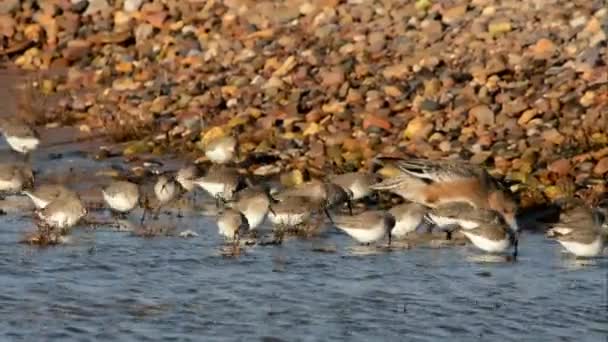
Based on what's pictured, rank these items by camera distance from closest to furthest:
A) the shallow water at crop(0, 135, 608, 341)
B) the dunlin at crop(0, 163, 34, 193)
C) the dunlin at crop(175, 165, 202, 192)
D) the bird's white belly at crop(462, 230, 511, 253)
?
the shallow water at crop(0, 135, 608, 341)
the bird's white belly at crop(462, 230, 511, 253)
the dunlin at crop(175, 165, 202, 192)
the dunlin at crop(0, 163, 34, 193)

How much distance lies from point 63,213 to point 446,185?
3.86m

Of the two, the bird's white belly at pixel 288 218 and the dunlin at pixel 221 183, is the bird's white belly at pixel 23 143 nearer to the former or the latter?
the dunlin at pixel 221 183

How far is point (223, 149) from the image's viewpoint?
1841 centimetres

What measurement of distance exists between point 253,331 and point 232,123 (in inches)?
300

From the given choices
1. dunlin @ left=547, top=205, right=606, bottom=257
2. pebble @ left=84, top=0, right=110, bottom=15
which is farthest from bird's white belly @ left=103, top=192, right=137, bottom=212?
pebble @ left=84, top=0, right=110, bottom=15

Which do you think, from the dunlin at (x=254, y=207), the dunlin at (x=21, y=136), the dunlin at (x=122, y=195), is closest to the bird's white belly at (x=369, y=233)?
the dunlin at (x=254, y=207)

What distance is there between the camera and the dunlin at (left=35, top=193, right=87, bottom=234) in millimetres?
15609

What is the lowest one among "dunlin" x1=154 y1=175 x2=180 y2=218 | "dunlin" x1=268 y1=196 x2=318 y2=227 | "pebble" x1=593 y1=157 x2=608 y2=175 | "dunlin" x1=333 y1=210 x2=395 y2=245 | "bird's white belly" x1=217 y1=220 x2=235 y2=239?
"bird's white belly" x1=217 y1=220 x2=235 y2=239

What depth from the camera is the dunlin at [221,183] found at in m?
17.2

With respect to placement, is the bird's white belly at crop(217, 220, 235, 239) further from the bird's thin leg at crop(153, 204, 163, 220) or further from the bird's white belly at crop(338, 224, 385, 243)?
the bird's thin leg at crop(153, 204, 163, 220)

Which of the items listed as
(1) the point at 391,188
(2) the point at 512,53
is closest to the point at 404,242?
(1) the point at 391,188

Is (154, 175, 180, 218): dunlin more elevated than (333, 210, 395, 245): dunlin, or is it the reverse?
(154, 175, 180, 218): dunlin

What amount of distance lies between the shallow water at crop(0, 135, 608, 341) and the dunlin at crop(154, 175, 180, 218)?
1.02 m

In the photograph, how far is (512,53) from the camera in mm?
20547
